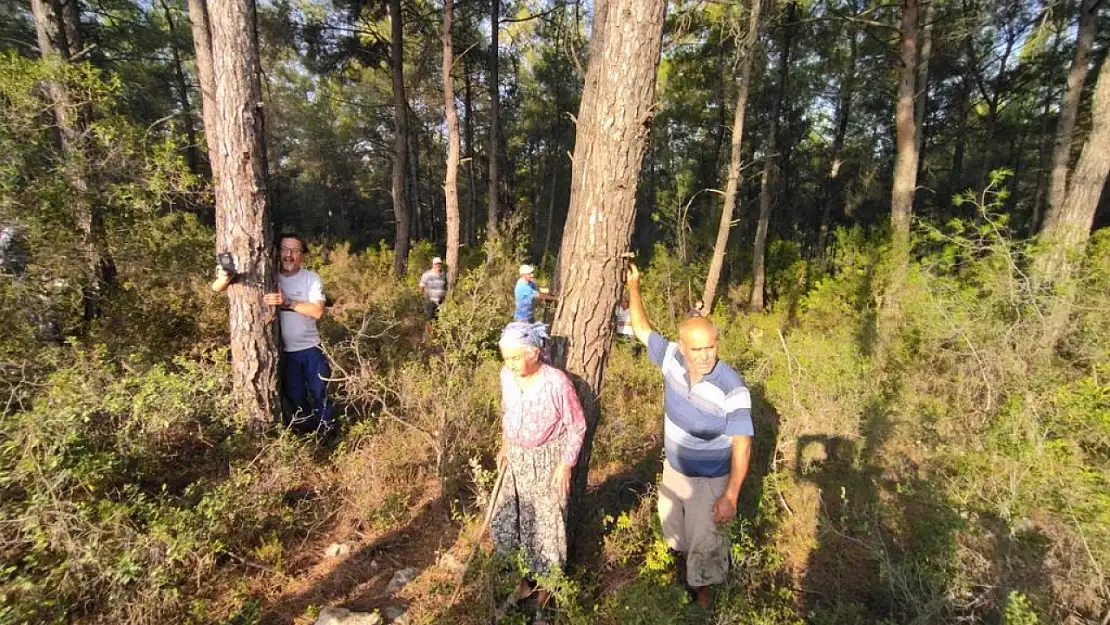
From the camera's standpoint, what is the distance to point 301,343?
3678 millimetres

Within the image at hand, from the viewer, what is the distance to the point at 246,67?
337 centimetres

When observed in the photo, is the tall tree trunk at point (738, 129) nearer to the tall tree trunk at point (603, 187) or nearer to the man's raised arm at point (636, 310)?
the man's raised arm at point (636, 310)

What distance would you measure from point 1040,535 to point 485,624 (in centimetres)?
327

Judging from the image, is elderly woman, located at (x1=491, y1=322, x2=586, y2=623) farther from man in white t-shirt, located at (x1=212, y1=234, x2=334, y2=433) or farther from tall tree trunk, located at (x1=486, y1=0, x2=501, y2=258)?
tall tree trunk, located at (x1=486, y1=0, x2=501, y2=258)

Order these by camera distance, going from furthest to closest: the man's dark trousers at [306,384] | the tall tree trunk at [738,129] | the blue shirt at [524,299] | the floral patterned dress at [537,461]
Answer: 1. the tall tree trunk at [738,129]
2. the blue shirt at [524,299]
3. the man's dark trousers at [306,384]
4. the floral patterned dress at [537,461]

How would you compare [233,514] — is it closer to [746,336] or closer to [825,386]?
[825,386]

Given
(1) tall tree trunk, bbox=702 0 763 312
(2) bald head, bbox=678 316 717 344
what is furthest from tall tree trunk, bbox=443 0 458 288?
(2) bald head, bbox=678 316 717 344

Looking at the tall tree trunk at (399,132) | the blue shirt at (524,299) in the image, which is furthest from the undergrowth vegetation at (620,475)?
the tall tree trunk at (399,132)

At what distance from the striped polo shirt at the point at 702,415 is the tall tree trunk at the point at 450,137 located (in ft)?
22.5

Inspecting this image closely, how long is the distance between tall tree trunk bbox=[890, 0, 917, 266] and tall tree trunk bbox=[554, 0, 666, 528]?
6101 millimetres

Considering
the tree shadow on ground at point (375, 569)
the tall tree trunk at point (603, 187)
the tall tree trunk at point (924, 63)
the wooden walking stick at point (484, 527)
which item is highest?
the tall tree trunk at point (924, 63)

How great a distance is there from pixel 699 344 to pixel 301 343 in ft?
10.4

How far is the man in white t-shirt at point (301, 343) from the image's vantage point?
3.61m

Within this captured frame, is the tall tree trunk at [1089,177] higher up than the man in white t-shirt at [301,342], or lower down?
higher up
